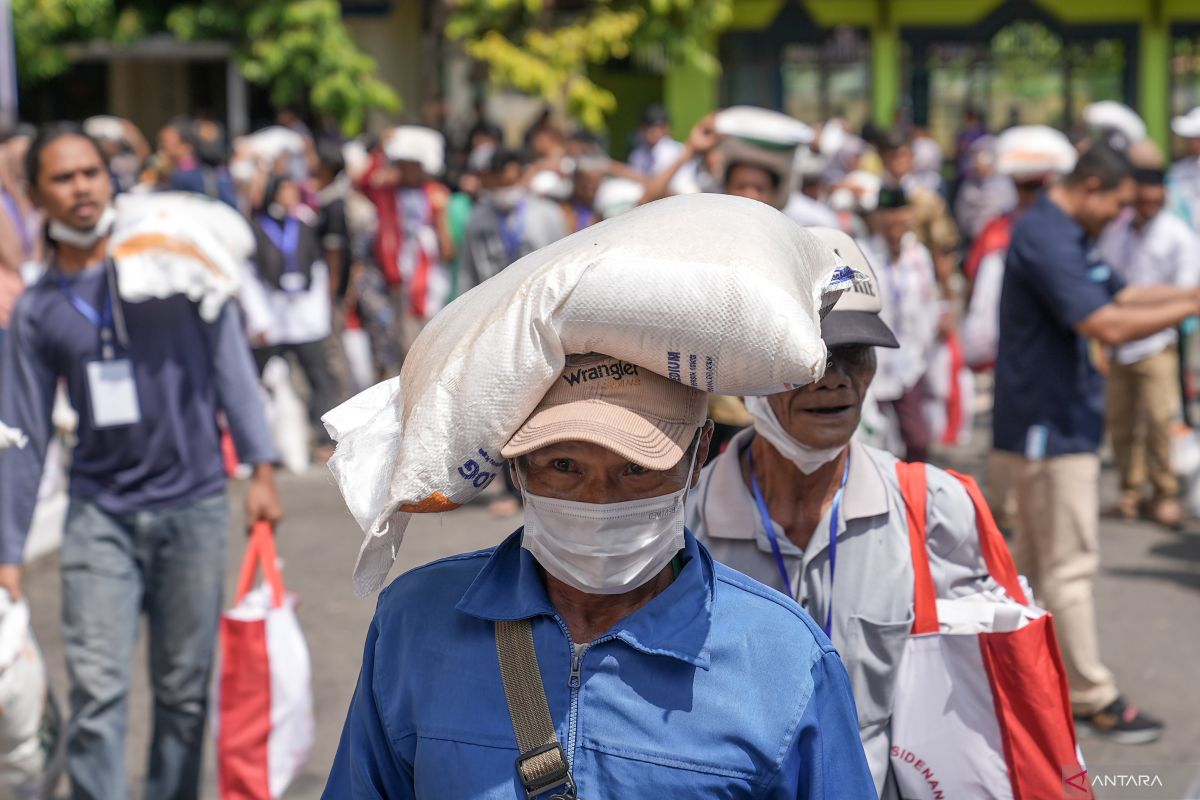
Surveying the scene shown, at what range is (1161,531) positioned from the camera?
8.63m

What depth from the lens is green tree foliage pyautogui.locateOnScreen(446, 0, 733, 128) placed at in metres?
21.0

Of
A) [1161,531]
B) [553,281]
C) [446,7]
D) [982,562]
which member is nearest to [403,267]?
[1161,531]

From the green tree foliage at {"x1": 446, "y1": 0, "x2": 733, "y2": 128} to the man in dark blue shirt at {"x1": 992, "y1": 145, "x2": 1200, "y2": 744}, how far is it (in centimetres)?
1582

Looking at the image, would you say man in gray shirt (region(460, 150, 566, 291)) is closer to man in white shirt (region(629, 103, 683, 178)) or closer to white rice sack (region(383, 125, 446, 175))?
white rice sack (region(383, 125, 446, 175))

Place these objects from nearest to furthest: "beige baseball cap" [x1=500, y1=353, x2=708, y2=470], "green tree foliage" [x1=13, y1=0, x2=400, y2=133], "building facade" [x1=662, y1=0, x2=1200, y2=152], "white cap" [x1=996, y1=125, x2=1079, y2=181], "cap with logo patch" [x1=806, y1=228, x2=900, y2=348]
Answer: "beige baseball cap" [x1=500, y1=353, x2=708, y2=470]
"cap with logo patch" [x1=806, y1=228, x2=900, y2=348]
"white cap" [x1=996, y1=125, x2=1079, y2=181]
"green tree foliage" [x1=13, y1=0, x2=400, y2=133]
"building facade" [x1=662, y1=0, x2=1200, y2=152]

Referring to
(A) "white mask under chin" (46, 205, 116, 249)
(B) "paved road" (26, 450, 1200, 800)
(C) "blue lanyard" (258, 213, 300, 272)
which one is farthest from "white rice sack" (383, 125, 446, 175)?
(A) "white mask under chin" (46, 205, 116, 249)

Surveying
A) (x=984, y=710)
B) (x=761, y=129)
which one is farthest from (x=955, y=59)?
(x=984, y=710)

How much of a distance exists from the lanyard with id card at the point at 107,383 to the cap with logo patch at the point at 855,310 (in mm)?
2312

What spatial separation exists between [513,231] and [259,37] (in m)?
13.4

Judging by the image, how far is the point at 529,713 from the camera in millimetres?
2088

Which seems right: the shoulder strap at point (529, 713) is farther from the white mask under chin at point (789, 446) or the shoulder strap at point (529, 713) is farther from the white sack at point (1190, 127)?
the white sack at point (1190, 127)

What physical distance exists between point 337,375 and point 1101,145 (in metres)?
6.76

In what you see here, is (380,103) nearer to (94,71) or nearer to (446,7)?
(446,7)

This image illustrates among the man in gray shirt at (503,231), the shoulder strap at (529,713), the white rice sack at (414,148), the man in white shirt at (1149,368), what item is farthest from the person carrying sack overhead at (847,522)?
the white rice sack at (414,148)
